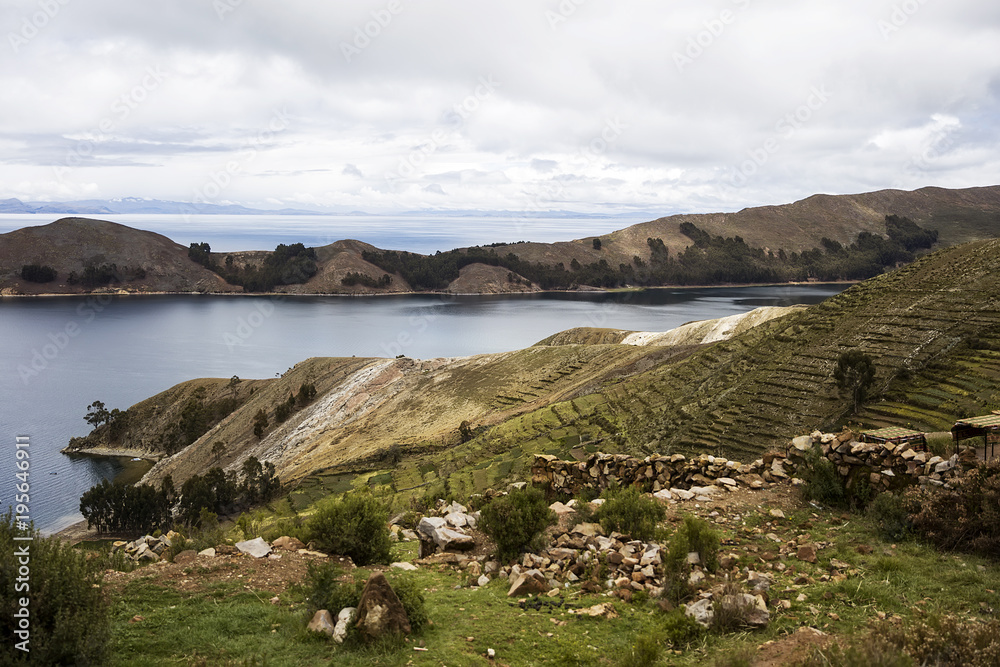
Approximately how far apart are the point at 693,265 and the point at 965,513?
182m

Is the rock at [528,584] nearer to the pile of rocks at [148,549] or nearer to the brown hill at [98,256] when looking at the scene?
the pile of rocks at [148,549]

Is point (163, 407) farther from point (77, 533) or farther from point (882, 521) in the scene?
point (882, 521)

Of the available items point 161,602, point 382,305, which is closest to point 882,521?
point 161,602

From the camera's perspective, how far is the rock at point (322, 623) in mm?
6375

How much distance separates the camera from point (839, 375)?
19516 millimetres

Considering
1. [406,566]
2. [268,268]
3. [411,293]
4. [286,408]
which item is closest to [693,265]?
[411,293]

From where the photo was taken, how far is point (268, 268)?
545 feet

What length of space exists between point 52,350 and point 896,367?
95.4 metres

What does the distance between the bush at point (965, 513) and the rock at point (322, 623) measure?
24.3 feet

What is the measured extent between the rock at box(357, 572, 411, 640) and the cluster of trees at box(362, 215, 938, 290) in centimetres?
15912

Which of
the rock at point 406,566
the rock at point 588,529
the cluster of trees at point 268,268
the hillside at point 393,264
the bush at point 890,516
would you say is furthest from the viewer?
the cluster of trees at point 268,268

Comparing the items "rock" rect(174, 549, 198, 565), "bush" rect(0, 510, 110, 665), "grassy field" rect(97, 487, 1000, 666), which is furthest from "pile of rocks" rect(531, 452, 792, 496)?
"bush" rect(0, 510, 110, 665)

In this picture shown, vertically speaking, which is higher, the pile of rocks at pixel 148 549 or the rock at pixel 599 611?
the rock at pixel 599 611

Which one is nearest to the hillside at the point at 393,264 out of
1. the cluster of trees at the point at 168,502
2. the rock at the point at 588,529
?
the cluster of trees at the point at 168,502
